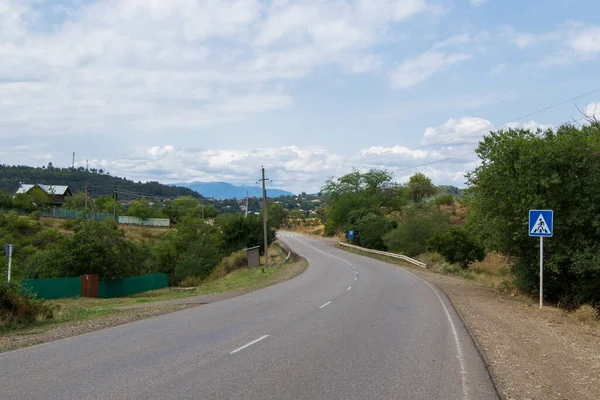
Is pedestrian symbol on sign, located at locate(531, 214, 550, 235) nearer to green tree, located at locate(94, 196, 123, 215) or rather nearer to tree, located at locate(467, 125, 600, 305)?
tree, located at locate(467, 125, 600, 305)

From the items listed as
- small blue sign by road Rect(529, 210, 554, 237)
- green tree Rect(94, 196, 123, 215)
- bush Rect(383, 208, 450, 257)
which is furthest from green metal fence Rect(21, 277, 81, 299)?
green tree Rect(94, 196, 123, 215)

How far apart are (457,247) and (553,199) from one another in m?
29.3

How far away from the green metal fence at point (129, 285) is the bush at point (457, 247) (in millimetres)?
24534

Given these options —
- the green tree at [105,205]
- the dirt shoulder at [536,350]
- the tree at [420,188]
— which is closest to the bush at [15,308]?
the dirt shoulder at [536,350]

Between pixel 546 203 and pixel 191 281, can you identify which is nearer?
pixel 546 203

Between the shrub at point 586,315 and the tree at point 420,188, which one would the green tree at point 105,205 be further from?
the shrub at point 586,315

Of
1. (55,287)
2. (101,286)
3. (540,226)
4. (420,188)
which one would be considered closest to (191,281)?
(101,286)

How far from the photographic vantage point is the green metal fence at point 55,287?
99.7 feet

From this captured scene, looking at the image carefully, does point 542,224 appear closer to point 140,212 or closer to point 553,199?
point 553,199

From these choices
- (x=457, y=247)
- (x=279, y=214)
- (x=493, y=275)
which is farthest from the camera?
(x=279, y=214)

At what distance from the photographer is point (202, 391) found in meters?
7.39

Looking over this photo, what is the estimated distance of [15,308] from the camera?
51.9ft

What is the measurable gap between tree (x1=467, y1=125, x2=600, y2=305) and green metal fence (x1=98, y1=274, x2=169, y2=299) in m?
26.0

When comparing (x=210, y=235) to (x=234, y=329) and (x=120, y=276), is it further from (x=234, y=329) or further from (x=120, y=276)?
(x=234, y=329)
